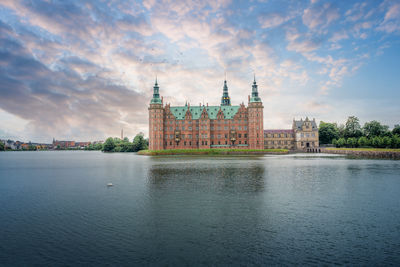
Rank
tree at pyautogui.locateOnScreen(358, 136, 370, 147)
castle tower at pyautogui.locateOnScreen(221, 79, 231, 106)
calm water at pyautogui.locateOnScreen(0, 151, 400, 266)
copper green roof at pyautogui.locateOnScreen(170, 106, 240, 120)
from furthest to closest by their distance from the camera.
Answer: castle tower at pyautogui.locateOnScreen(221, 79, 231, 106) → copper green roof at pyautogui.locateOnScreen(170, 106, 240, 120) → tree at pyautogui.locateOnScreen(358, 136, 370, 147) → calm water at pyautogui.locateOnScreen(0, 151, 400, 266)

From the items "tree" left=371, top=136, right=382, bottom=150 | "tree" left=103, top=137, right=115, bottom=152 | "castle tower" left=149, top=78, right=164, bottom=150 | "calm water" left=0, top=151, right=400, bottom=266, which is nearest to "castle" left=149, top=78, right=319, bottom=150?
"castle tower" left=149, top=78, right=164, bottom=150

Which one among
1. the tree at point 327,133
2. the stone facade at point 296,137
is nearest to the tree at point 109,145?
the stone facade at point 296,137

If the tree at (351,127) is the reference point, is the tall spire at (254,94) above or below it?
above

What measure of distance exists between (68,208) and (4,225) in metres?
3.71

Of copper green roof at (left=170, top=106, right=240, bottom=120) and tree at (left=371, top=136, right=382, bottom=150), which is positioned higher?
copper green roof at (left=170, top=106, right=240, bottom=120)

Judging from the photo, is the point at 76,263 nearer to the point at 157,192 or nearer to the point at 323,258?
the point at 323,258

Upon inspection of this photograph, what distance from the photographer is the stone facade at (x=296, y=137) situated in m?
112

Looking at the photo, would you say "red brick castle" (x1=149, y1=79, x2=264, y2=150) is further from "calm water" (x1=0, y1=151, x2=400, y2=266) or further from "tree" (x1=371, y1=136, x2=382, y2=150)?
"calm water" (x1=0, y1=151, x2=400, y2=266)

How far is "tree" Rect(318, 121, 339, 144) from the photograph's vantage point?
11786cm

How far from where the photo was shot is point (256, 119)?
101750 mm

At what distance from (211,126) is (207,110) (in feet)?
27.3

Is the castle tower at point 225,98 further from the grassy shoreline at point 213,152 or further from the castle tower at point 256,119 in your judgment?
the grassy shoreline at point 213,152

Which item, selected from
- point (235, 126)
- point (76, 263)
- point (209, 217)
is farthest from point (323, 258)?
point (235, 126)

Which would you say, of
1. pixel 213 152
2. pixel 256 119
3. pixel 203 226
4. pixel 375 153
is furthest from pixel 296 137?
pixel 203 226
